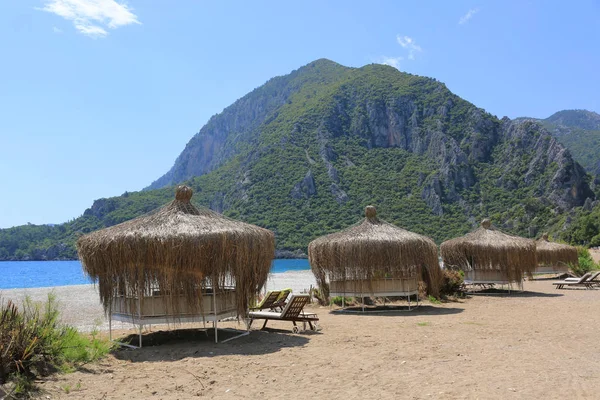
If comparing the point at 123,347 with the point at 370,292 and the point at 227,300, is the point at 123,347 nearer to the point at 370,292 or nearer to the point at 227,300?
the point at 227,300

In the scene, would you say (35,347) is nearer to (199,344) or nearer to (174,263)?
(174,263)

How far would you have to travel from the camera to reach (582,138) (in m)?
108

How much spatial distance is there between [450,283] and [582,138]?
10702 centimetres

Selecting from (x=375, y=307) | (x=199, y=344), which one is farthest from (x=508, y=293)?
(x=199, y=344)

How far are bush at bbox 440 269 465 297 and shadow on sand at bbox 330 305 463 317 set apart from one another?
215cm

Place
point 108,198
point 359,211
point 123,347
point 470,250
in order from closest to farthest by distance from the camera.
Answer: point 123,347 < point 470,250 < point 359,211 < point 108,198

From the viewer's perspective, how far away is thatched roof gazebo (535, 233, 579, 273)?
28172mm

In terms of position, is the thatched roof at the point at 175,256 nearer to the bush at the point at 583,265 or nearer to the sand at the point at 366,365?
the sand at the point at 366,365

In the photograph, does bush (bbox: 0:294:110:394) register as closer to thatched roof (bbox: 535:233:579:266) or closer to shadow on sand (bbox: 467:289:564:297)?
shadow on sand (bbox: 467:289:564:297)

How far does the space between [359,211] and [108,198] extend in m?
43.6

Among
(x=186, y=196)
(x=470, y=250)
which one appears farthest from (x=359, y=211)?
(x=186, y=196)

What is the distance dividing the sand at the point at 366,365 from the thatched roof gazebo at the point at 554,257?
18.2 m

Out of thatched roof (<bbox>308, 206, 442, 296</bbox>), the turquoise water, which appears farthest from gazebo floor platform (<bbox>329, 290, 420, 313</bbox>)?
the turquoise water

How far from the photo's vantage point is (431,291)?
16.2 metres
